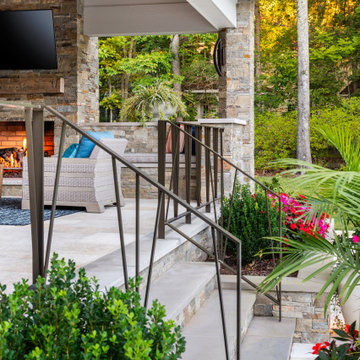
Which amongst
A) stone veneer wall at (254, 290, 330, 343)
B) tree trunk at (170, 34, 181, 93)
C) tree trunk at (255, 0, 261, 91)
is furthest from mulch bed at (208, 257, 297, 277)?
tree trunk at (255, 0, 261, 91)

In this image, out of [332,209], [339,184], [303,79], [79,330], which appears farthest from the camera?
[303,79]

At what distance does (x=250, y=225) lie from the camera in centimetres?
493

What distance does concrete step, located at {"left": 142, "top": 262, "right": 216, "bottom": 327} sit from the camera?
2992 millimetres

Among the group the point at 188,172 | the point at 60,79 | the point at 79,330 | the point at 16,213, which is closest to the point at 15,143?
the point at 60,79

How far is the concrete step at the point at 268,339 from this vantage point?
10.6 ft

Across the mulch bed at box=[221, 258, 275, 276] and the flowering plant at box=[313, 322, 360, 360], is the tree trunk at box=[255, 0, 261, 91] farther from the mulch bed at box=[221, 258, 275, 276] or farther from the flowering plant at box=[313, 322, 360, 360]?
the flowering plant at box=[313, 322, 360, 360]

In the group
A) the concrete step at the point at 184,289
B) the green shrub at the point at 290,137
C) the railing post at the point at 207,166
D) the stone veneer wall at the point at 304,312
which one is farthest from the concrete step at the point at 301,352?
the green shrub at the point at 290,137

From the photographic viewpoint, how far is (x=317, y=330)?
13.6 ft

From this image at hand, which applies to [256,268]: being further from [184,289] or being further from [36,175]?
[36,175]

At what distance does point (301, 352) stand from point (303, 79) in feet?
33.1

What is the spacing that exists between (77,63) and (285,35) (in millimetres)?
10709

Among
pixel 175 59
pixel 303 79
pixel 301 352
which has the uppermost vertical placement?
pixel 175 59

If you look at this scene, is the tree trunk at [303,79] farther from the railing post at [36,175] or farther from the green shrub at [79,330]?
the green shrub at [79,330]

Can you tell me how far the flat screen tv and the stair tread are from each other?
5.06 meters
